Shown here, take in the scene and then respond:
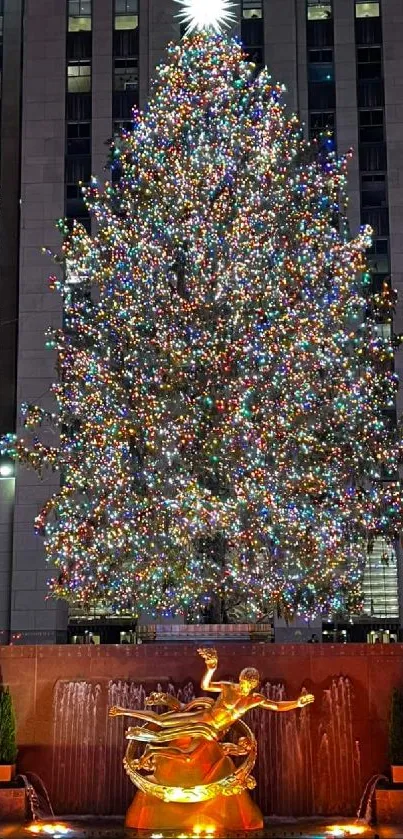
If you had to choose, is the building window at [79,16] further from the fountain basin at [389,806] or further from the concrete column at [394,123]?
the fountain basin at [389,806]

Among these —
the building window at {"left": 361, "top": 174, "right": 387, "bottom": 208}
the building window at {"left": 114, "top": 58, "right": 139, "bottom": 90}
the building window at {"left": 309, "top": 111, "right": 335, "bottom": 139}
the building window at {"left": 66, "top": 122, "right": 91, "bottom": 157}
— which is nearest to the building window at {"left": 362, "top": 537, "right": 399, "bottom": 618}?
the building window at {"left": 361, "top": 174, "right": 387, "bottom": 208}

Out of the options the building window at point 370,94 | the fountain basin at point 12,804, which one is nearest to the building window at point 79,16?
the building window at point 370,94

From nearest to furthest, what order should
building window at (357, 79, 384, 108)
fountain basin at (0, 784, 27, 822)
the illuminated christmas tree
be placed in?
1. fountain basin at (0, 784, 27, 822)
2. the illuminated christmas tree
3. building window at (357, 79, 384, 108)

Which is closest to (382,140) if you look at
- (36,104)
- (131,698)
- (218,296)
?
(36,104)

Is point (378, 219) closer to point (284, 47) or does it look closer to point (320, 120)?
point (320, 120)

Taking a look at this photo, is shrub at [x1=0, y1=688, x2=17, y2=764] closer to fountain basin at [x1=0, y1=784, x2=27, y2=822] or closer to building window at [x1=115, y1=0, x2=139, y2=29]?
fountain basin at [x1=0, y1=784, x2=27, y2=822]
